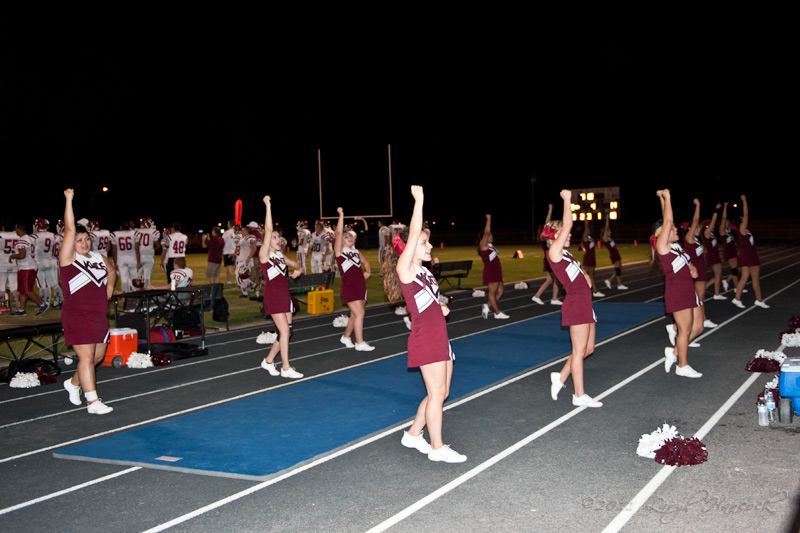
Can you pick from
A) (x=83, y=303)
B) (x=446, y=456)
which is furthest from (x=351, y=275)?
(x=446, y=456)

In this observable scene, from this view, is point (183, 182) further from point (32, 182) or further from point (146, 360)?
point (146, 360)

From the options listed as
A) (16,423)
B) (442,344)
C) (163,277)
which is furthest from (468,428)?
(163,277)

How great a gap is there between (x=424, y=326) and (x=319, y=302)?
1090cm

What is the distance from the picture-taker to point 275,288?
29.8ft

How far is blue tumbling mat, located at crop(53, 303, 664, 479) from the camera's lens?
5875 millimetres

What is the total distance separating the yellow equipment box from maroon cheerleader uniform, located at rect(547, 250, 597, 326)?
9326mm

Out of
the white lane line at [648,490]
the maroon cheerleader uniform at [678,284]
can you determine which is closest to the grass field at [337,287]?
the maroon cheerleader uniform at [678,284]

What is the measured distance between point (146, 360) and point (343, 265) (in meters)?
3.20

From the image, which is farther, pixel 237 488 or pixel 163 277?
pixel 163 277

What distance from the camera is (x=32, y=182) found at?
63.8 m

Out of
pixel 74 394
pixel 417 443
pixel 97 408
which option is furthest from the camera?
pixel 74 394

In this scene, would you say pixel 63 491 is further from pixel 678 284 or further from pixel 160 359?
pixel 678 284

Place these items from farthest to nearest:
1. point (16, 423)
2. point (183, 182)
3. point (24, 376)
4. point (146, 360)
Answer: point (183, 182) < point (146, 360) < point (24, 376) < point (16, 423)

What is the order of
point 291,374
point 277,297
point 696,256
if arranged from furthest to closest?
point 696,256, point 291,374, point 277,297
